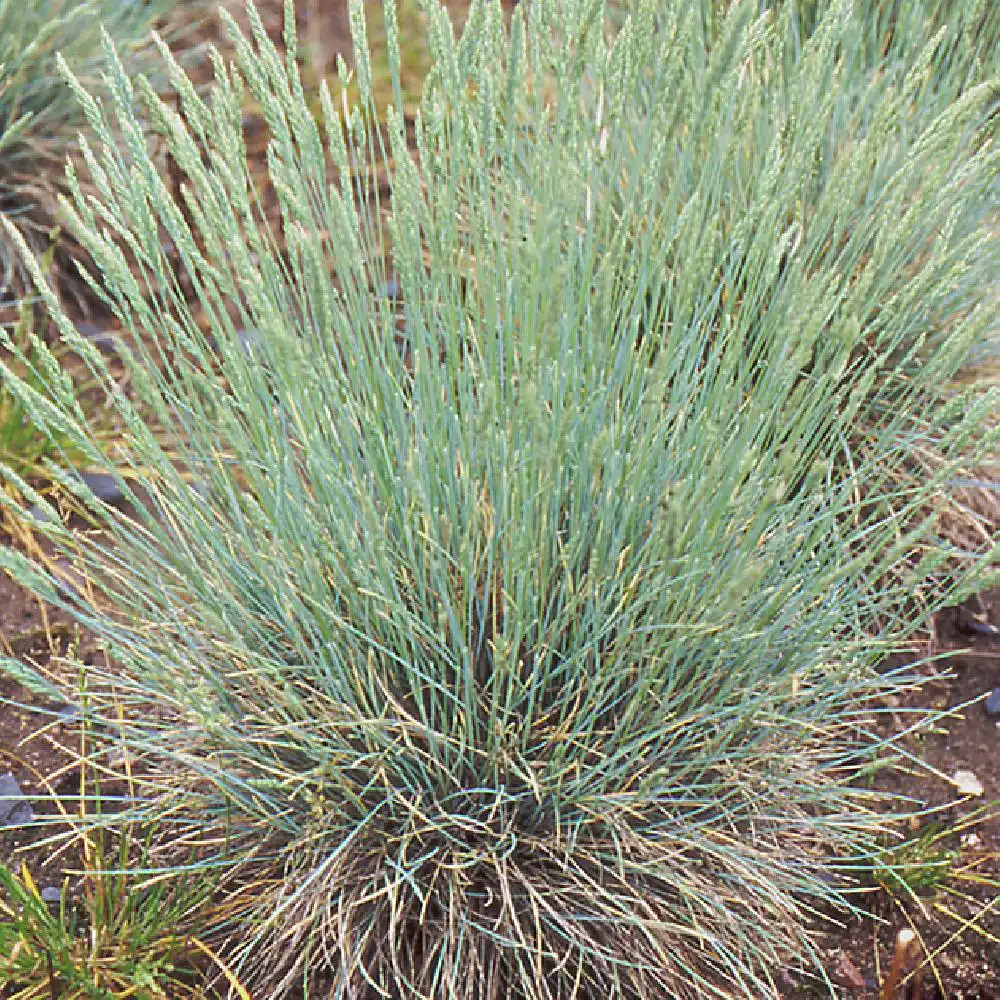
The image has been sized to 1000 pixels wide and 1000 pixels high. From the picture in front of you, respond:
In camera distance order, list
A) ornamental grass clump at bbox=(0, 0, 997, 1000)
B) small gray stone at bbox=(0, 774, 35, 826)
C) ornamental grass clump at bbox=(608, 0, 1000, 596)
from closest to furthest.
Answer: ornamental grass clump at bbox=(0, 0, 997, 1000)
ornamental grass clump at bbox=(608, 0, 1000, 596)
small gray stone at bbox=(0, 774, 35, 826)

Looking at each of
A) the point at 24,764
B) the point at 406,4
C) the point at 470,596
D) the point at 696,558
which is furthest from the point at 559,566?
the point at 406,4

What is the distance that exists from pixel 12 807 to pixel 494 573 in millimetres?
1032

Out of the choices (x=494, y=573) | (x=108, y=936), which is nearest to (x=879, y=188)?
(x=494, y=573)

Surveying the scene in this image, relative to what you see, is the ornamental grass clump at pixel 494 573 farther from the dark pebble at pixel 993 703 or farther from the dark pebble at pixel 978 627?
the dark pebble at pixel 978 627

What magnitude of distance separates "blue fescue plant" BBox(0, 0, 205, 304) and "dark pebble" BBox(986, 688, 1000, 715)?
2533 millimetres

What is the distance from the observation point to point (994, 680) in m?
2.67

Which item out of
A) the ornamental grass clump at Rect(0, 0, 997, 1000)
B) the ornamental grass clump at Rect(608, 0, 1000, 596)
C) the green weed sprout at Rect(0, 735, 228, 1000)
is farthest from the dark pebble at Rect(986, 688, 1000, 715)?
the green weed sprout at Rect(0, 735, 228, 1000)

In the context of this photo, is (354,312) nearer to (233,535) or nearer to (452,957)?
(233,535)

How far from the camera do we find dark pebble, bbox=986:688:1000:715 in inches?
103

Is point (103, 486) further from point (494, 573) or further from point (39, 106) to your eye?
point (494, 573)

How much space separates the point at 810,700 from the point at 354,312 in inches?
38.2

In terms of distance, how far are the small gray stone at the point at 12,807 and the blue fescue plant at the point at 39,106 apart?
1.46 meters

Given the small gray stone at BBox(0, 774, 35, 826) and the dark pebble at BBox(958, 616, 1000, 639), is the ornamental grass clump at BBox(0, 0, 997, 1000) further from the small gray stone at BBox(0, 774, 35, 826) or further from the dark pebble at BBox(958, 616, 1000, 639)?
the dark pebble at BBox(958, 616, 1000, 639)

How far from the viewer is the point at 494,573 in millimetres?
1934
